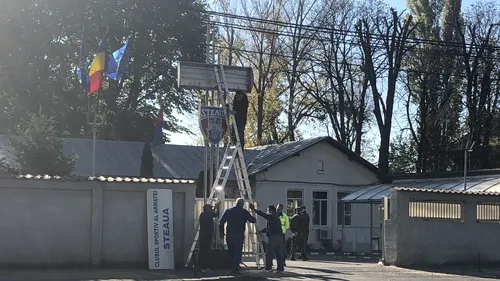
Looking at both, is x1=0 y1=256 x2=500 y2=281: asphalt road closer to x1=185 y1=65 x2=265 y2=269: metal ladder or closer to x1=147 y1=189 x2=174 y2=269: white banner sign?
x1=147 y1=189 x2=174 y2=269: white banner sign

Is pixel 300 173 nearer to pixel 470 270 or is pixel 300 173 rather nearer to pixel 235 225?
pixel 470 270

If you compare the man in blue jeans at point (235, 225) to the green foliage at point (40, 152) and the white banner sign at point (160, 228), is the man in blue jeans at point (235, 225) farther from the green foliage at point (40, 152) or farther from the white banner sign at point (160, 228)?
the green foliage at point (40, 152)

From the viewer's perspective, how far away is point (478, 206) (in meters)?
22.1

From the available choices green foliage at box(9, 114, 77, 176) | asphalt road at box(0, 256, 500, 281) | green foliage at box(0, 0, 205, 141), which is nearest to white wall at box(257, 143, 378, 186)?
green foliage at box(0, 0, 205, 141)

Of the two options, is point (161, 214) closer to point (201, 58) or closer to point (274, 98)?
point (201, 58)

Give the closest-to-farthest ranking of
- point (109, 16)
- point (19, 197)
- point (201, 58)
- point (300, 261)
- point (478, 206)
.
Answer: point (19, 197), point (478, 206), point (300, 261), point (109, 16), point (201, 58)

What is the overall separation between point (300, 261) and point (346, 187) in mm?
12020

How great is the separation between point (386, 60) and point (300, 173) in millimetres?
16003

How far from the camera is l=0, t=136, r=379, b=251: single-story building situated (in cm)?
3266

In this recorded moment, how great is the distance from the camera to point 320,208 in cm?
3441

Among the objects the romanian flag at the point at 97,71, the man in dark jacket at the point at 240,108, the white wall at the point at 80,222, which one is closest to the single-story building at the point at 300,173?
the romanian flag at the point at 97,71

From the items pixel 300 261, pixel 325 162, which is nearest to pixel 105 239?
pixel 300 261

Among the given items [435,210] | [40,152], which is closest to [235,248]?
[435,210]

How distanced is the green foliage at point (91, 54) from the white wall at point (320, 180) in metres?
11.0
